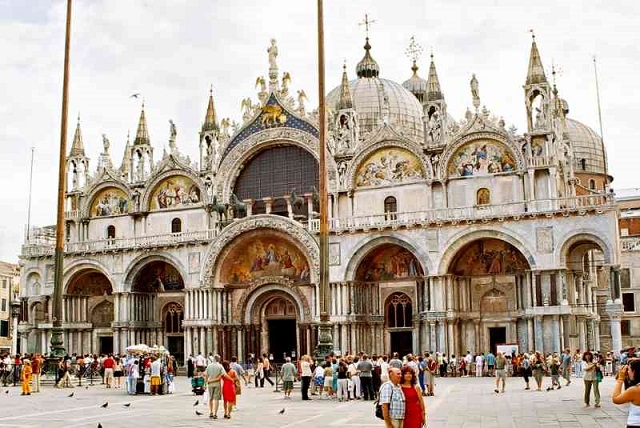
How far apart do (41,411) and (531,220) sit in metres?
25.4

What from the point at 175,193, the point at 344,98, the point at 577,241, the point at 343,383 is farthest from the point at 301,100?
the point at 343,383

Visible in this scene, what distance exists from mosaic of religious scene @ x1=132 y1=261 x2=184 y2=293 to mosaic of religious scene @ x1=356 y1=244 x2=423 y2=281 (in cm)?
1223

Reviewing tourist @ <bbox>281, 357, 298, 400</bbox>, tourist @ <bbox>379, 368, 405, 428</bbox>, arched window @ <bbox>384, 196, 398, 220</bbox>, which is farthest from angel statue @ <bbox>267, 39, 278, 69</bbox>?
tourist @ <bbox>379, 368, 405, 428</bbox>

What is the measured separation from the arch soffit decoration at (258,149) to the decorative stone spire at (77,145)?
1108cm

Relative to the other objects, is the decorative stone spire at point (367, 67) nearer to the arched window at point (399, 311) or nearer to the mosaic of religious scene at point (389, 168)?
the mosaic of religious scene at point (389, 168)

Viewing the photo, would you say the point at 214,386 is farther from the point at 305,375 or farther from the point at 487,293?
the point at 487,293

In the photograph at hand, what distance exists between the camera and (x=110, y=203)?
180ft

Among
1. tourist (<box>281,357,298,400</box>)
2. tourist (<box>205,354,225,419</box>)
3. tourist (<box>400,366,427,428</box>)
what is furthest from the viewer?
tourist (<box>281,357,298,400</box>)

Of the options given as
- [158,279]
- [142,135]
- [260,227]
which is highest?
[142,135]

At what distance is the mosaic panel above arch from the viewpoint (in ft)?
152

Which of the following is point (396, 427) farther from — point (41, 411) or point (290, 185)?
point (290, 185)

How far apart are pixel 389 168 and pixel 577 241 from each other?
10942 mm

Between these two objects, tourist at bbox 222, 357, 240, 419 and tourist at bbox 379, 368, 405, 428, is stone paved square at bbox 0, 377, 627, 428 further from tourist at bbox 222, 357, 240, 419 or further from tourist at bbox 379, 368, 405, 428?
tourist at bbox 379, 368, 405, 428

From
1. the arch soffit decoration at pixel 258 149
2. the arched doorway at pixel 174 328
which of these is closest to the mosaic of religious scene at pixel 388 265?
the arch soffit decoration at pixel 258 149
